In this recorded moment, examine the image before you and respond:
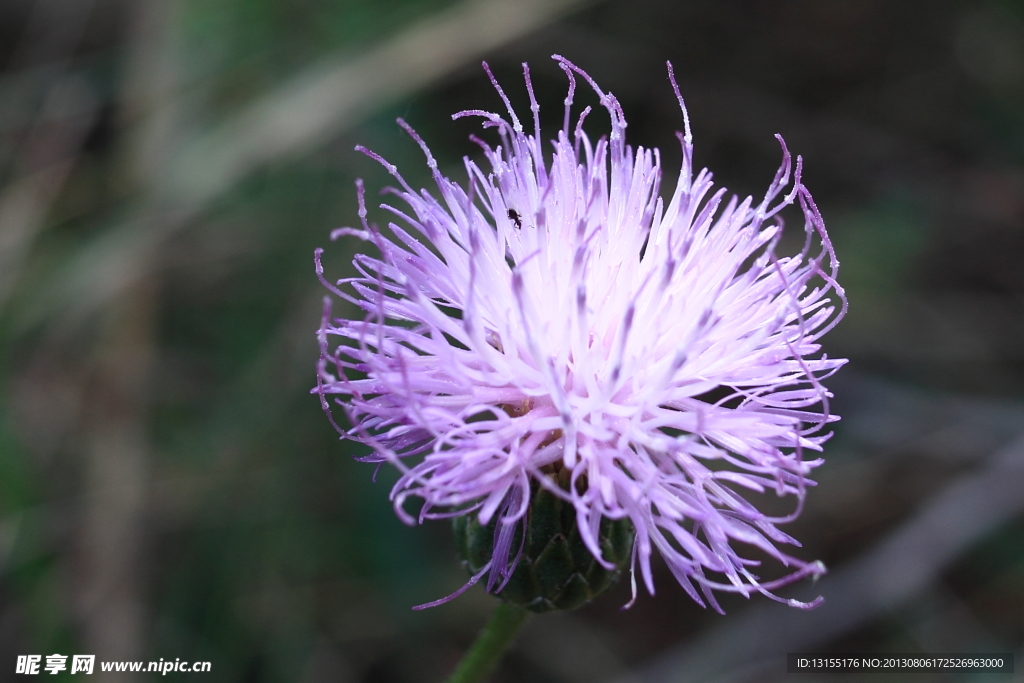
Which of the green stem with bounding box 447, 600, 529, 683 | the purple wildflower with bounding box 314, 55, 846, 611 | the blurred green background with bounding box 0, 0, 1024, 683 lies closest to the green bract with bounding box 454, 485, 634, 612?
the purple wildflower with bounding box 314, 55, 846, 611

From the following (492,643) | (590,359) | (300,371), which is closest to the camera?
(590,359)

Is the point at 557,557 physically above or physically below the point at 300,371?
below

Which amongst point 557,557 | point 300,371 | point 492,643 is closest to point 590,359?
point 557,557

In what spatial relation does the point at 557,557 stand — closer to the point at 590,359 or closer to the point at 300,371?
the point at 590,359

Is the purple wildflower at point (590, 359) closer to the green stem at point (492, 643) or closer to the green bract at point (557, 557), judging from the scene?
the green bract at point (557, 557)

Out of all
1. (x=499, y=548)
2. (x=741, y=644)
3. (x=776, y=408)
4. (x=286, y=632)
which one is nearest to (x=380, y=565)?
(x=286, y=632)

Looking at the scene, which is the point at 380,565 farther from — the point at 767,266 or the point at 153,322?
the point at 767,266
